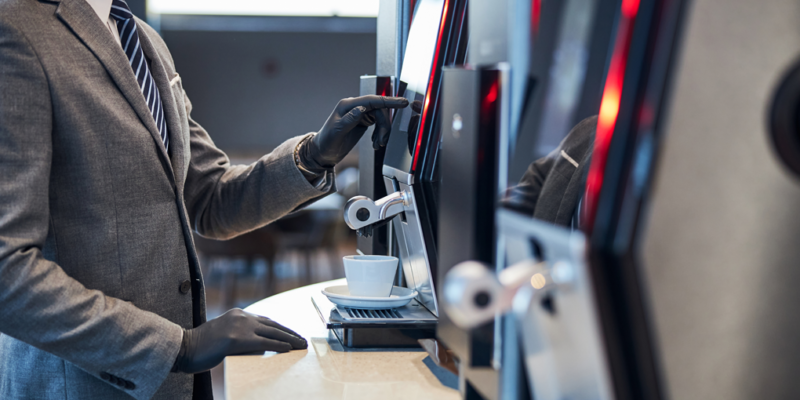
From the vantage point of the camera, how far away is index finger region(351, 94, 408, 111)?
1102 mm

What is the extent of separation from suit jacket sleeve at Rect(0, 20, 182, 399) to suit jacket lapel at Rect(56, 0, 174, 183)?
3.7 inches

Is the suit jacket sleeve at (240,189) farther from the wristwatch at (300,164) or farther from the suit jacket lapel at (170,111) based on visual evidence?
the suit jacket lapel at (170,111)

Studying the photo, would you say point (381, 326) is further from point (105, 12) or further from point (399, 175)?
point (105, 12)

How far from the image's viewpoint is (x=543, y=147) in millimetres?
548

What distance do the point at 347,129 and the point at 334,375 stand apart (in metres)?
0.50

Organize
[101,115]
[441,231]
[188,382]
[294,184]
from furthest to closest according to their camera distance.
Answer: [294,184]
[188,382]
[101,115]
[441,231]

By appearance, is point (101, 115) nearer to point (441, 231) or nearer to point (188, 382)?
point (188, 382)

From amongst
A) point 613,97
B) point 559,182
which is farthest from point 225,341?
point 613,97

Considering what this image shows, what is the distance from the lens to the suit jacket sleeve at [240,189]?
4.15 ft

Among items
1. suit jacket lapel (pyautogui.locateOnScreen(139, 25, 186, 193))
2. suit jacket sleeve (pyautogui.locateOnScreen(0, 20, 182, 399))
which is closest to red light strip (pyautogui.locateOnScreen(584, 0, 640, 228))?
suit jacket sleeve (pyautogui.locateOnScreen(0, 20, 182, 399))

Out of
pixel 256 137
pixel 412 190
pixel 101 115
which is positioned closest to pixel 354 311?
pixel 412 190

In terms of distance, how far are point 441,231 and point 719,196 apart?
11.9 inches

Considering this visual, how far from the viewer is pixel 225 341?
90cm

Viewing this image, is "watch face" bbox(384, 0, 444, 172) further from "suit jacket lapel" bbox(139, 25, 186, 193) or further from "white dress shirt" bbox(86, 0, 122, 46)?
"white dress shirt" bbox(86, 0, 122, 46)
